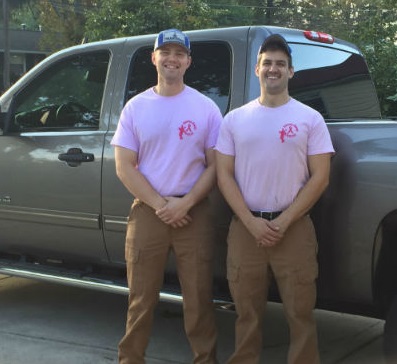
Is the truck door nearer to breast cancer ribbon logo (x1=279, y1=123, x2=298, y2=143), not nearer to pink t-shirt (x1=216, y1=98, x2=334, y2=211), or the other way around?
pink t-shirt (x1=216, y1=98, x2=334, y2=211)

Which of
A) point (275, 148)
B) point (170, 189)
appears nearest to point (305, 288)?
point (275, 148)

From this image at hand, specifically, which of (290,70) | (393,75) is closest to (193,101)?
(290,70)

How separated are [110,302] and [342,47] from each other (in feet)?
8.74

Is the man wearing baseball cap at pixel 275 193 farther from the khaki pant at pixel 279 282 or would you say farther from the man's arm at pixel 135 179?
the man's arm at pixel 135 179

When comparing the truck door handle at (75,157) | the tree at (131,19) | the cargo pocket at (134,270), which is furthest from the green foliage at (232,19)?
the cargo pocket at (134,270)

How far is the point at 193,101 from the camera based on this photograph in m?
3.14

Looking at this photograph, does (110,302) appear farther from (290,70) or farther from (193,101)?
(290,70)

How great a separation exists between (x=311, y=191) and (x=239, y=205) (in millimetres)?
343

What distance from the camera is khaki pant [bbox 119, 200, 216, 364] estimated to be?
3.13m

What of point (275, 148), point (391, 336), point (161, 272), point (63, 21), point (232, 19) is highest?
point (232, 19)

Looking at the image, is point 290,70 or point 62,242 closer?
point 290,70

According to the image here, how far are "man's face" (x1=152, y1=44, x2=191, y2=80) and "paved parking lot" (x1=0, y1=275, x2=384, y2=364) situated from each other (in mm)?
1784

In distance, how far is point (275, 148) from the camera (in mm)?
2840

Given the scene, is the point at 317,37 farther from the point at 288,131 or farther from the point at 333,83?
the point at 288,131
